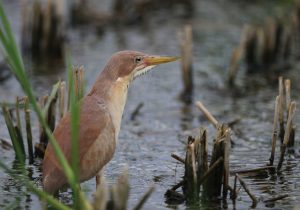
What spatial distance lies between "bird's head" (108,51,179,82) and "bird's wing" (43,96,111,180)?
41 cm

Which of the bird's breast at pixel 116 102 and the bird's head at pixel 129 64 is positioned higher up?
the bird's head at pixel 129 64

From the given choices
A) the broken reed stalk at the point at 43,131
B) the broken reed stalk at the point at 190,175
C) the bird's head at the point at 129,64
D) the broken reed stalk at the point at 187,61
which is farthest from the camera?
the broken reed stalk at the point at 187,61

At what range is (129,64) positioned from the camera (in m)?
6.82

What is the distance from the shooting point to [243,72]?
11.8m

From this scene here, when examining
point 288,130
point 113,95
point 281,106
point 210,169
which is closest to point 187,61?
point 281,106

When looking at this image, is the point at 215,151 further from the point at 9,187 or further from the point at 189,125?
the point at 189,125

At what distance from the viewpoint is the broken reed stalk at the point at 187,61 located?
1012cm

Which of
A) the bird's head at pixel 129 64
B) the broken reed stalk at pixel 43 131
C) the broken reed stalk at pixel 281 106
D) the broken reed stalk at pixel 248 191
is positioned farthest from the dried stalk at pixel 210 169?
the broken reed stalk at pixel 43 131

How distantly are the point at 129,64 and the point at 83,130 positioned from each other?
0.83m

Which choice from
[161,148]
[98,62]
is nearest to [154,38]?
[98,62]

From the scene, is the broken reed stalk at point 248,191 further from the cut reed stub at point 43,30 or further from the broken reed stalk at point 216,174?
the cut reed stub at point 43,30

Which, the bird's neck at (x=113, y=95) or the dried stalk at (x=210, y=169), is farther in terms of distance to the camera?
the bird's neck at (x=113, y=95)

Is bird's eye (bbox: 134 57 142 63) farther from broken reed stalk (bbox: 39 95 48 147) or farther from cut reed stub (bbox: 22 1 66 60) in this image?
cut reed stub (bbox: 22 1 66 60)

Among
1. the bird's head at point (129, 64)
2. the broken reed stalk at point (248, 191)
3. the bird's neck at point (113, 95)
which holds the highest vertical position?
the bird's head at point (129, 64)
